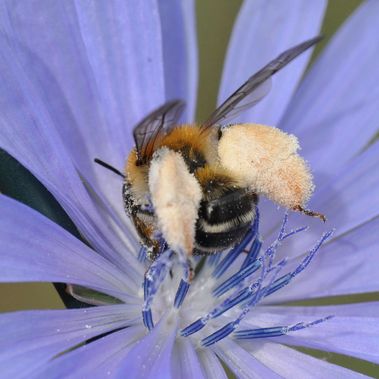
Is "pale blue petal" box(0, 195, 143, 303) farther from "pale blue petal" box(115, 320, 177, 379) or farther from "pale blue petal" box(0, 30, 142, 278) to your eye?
"pale blue petal" box(115, 320, 177, 379)

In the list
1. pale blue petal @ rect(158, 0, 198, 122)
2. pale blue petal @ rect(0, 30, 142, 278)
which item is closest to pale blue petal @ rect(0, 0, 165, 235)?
pale blue petal @ rect(0, 30, 142, 278)

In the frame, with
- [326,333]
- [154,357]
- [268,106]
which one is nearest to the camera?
[154,357]

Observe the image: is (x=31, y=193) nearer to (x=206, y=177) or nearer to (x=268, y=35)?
(x=206, y=177)

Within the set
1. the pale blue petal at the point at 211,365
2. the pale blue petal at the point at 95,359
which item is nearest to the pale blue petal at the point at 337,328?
the pale blue petal at the point at 211,365

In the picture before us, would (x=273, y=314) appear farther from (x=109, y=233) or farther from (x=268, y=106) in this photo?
(x=268, y=106)

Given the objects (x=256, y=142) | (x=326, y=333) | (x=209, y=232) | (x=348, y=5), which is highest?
(x=348, y=5)

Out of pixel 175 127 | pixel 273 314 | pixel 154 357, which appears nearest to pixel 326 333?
pixel 273 314
